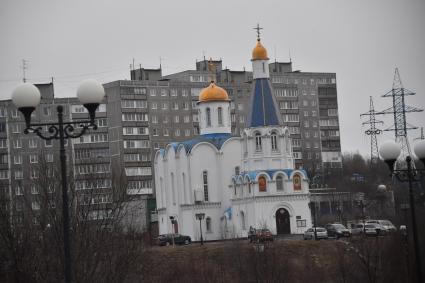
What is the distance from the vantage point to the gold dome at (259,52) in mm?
81250

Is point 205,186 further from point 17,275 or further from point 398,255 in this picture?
point 17,275

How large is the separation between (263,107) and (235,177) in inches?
220

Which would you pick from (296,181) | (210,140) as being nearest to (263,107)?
(296,181)

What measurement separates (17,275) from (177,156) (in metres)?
53.8

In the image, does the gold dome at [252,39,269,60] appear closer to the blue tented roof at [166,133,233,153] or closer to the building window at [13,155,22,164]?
the blue tented roof at [166,133,233,153]

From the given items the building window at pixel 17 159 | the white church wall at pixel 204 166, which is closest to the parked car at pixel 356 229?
the white church wall at pixel 204 166

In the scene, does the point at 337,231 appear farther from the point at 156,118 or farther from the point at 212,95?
the point at 156,118

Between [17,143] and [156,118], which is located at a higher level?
[156,118]

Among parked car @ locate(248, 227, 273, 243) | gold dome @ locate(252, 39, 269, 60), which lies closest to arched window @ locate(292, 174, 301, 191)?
parked car @ locate(248, 227, 273, 243)

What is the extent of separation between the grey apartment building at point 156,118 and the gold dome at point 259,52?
18.2m

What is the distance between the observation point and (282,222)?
262ft

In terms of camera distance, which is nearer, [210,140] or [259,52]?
[259,52]

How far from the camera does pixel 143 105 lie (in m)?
112

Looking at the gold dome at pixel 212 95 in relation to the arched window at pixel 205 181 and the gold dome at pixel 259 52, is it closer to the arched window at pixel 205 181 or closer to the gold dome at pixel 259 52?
the gold dome at pixel 259 52
